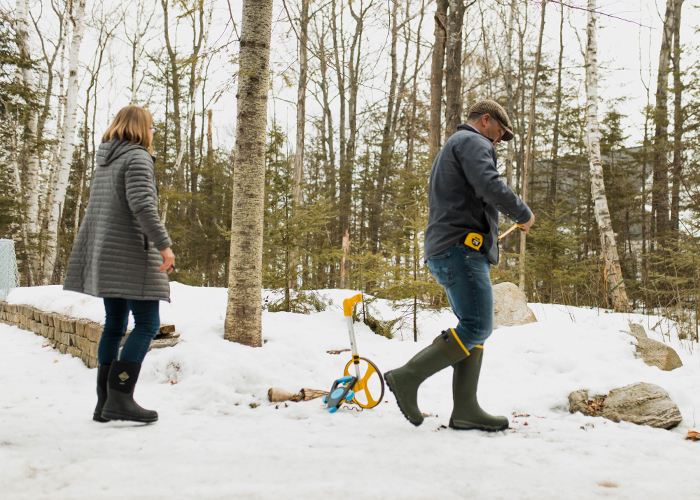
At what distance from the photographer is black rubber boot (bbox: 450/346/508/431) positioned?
97.3 inches

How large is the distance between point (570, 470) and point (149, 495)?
1795 millimetres

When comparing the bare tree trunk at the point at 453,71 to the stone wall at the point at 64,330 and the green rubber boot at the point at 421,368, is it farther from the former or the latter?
the stone wall at the point at 64,330

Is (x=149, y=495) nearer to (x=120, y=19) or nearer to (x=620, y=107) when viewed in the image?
(x=120, y=19)

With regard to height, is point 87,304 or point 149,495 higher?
point 87,304

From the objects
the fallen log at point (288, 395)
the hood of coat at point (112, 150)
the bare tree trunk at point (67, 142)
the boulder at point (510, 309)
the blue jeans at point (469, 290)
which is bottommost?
the fallen log at point (288, 395)

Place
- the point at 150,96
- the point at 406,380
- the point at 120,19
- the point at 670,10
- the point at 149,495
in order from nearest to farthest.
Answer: the point at 149,495 < the point at 406,380 < the point at 670,10 < the point at 120,19 < the point at 150,96

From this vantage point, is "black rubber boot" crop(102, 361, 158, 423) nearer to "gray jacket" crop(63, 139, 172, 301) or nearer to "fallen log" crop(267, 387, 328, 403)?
"gray jacket" crop(63, 139, 172, 301)

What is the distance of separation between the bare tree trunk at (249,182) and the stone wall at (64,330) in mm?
1262

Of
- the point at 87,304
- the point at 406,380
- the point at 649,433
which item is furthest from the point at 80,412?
the point at 649,433

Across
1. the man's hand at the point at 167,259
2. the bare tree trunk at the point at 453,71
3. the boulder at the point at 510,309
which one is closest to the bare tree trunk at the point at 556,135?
the bare tree trunk at the point at 453,71

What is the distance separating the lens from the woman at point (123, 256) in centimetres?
239

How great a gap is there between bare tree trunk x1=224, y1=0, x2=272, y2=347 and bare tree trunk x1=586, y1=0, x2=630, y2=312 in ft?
21.6

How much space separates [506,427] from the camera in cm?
252

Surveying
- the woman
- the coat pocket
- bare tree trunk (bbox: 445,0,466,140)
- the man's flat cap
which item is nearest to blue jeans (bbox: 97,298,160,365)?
the woman
